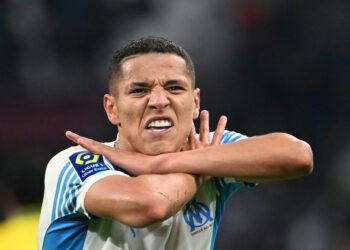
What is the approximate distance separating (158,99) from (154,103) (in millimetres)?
26

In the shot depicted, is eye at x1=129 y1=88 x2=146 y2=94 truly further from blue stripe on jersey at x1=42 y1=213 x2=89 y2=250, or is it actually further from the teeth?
blue stripe on jersey at x1=42 y1=213 x2=89 y2=250

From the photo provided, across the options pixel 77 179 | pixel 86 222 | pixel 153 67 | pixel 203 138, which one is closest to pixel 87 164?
pixel 77 179

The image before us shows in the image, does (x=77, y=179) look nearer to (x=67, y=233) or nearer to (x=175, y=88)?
(x=67, y=233)

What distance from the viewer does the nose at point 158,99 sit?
3312 millimetres

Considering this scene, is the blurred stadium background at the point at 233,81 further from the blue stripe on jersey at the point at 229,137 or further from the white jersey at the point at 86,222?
the white jersey at the point at 86,222

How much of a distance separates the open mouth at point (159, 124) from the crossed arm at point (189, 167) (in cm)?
14

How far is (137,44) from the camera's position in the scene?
3.53 m

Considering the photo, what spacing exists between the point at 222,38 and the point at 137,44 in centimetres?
449

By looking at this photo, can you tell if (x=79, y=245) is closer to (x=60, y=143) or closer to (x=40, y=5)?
(x=60, y=143)

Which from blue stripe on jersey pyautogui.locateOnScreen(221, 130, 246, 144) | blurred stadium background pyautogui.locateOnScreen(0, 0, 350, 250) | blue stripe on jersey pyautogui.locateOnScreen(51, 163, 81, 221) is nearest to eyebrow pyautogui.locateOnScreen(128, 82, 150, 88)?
blue stripe on jersey pyautogui.locateOnScreen(51, 163, 81, 221)

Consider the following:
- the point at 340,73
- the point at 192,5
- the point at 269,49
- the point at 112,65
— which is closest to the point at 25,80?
the point at 192,5

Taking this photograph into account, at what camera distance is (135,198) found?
9.67 feet

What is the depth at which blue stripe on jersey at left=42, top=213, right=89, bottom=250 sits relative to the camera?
324 cm

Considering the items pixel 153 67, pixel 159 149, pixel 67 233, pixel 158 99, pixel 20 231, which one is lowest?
pixel 20 231
